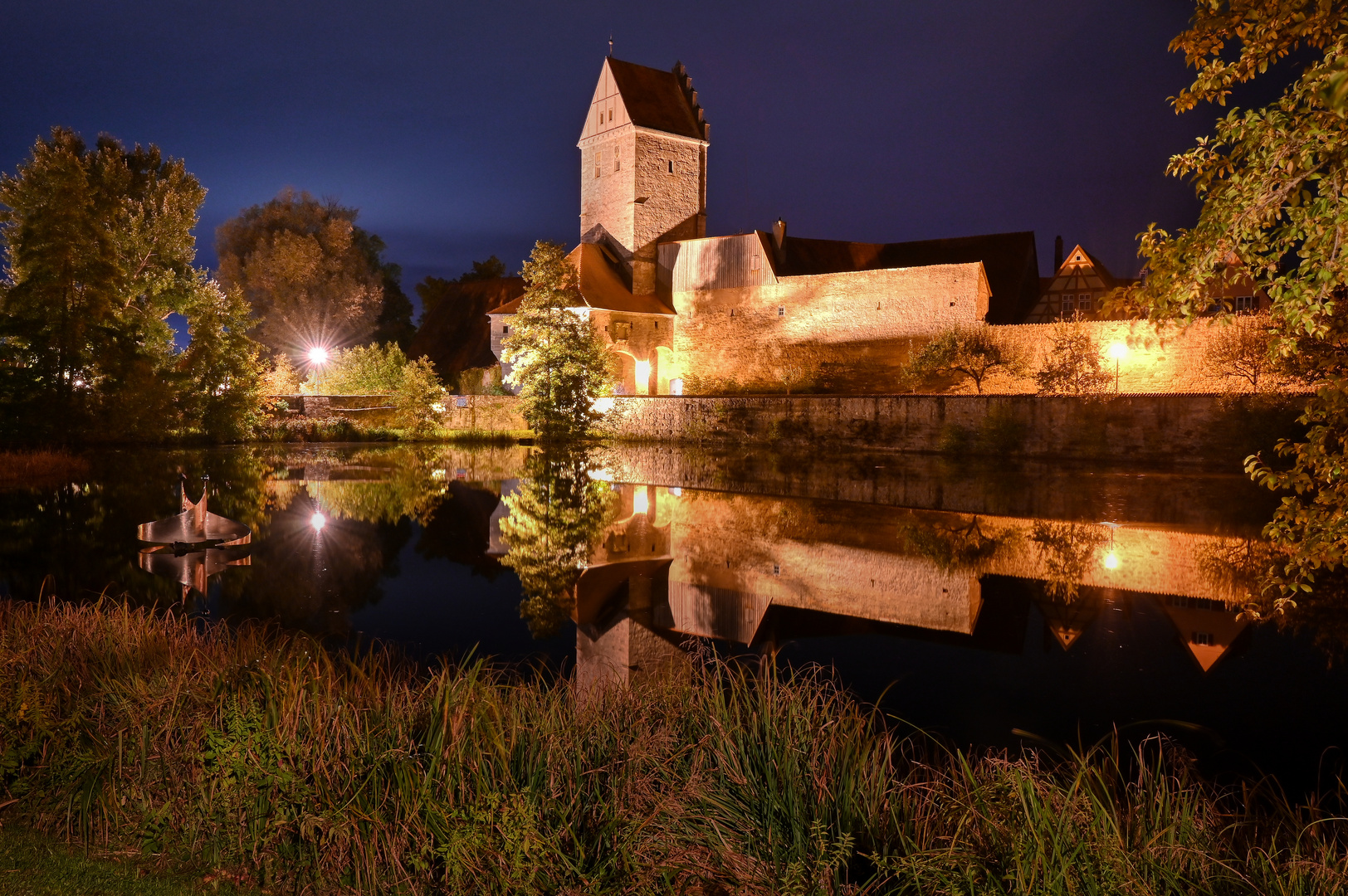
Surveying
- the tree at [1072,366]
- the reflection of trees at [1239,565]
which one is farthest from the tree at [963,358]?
the reflection of trees at [1239,565]

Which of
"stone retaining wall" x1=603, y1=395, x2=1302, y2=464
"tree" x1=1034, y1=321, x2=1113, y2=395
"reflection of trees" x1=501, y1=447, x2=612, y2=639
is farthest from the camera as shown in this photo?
"tree" x1=1034, y1=321, x2=1113, y2=395

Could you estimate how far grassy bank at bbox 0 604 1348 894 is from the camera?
2957mm

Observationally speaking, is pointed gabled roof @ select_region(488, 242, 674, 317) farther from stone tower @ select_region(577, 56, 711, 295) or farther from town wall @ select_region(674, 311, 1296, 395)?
town wall @ select_region(674, 311, 1296, 395)

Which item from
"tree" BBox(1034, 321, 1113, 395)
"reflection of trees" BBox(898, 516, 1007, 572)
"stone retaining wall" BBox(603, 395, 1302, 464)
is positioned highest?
"tree" BBox(1034, 321, 1113, 395)

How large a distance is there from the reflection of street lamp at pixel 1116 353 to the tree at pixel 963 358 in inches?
122

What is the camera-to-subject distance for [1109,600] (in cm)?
869

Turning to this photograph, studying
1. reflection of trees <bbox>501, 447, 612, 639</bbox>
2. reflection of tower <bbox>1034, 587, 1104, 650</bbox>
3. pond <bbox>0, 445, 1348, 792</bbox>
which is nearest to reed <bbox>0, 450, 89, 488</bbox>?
pond <bbox>0, 445, 1348, 792</bbox>

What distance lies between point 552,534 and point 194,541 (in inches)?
184

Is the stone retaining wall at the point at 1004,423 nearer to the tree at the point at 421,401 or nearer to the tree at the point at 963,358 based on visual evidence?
the tree at the point at 963,358

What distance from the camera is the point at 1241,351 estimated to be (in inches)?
973

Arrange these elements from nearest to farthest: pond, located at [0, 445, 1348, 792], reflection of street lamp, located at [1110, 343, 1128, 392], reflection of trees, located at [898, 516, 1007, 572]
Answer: pond, located at [0, 445, 1348, 792], reflection of trees, located at [898, 516, 1007, 572], reflection of street lamp, located at [1110, 343, 1128, 392]

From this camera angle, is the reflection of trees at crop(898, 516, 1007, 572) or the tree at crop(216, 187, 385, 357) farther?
the tree at crop(216, 187, 385, 357)

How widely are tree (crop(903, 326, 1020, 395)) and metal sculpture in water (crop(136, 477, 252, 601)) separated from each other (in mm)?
24072

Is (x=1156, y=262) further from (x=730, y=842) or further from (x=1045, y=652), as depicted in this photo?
(x=1045, y=652)
